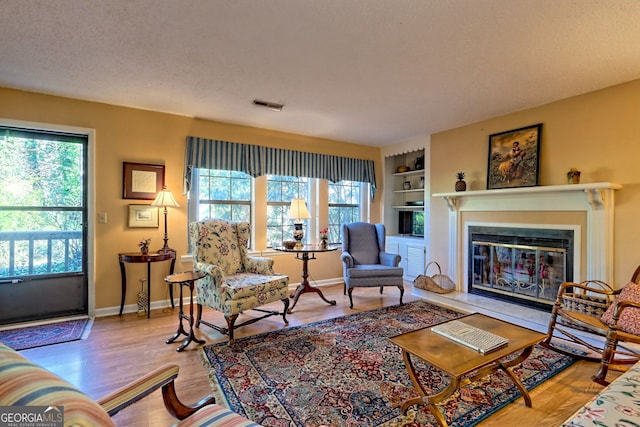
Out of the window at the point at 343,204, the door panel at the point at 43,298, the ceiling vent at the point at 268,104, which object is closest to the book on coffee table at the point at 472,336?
the ceiling vent at the point at 268,104

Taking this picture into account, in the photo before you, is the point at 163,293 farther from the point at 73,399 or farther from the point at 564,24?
the point at 564,24

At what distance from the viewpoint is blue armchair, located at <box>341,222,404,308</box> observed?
12.0 ft

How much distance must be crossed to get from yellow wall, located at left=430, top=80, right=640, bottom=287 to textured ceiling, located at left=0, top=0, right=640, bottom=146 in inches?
6.6

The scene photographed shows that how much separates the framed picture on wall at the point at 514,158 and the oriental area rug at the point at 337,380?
1865 millimetres

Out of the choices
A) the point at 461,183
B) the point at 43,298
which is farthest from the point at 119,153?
the point at 461,183

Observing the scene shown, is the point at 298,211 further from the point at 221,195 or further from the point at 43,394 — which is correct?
the point at 43,394

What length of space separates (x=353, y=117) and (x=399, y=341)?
111 inches

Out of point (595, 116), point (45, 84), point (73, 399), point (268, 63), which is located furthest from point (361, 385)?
point (45, 84)

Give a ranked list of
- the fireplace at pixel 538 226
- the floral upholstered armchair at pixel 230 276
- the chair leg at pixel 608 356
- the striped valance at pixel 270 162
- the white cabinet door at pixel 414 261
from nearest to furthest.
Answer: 1. the chair leg at pixel 608 356
2. the floral upholstered armchair at pixel 230 276
3. the fireplace at pixel 538 226
4. the striped valance at pixel 270 162
5. the white cabinet door at pixel 414 261

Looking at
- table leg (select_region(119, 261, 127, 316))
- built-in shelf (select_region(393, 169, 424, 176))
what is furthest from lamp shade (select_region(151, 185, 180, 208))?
built-in shelf (select_region(393, 169, 424, 176))

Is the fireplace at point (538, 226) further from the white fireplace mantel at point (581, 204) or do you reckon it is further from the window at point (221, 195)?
the window at point (221, 195)

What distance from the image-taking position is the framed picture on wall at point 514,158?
3.32 m

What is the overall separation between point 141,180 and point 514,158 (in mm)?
4449

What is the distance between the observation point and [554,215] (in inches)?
123
